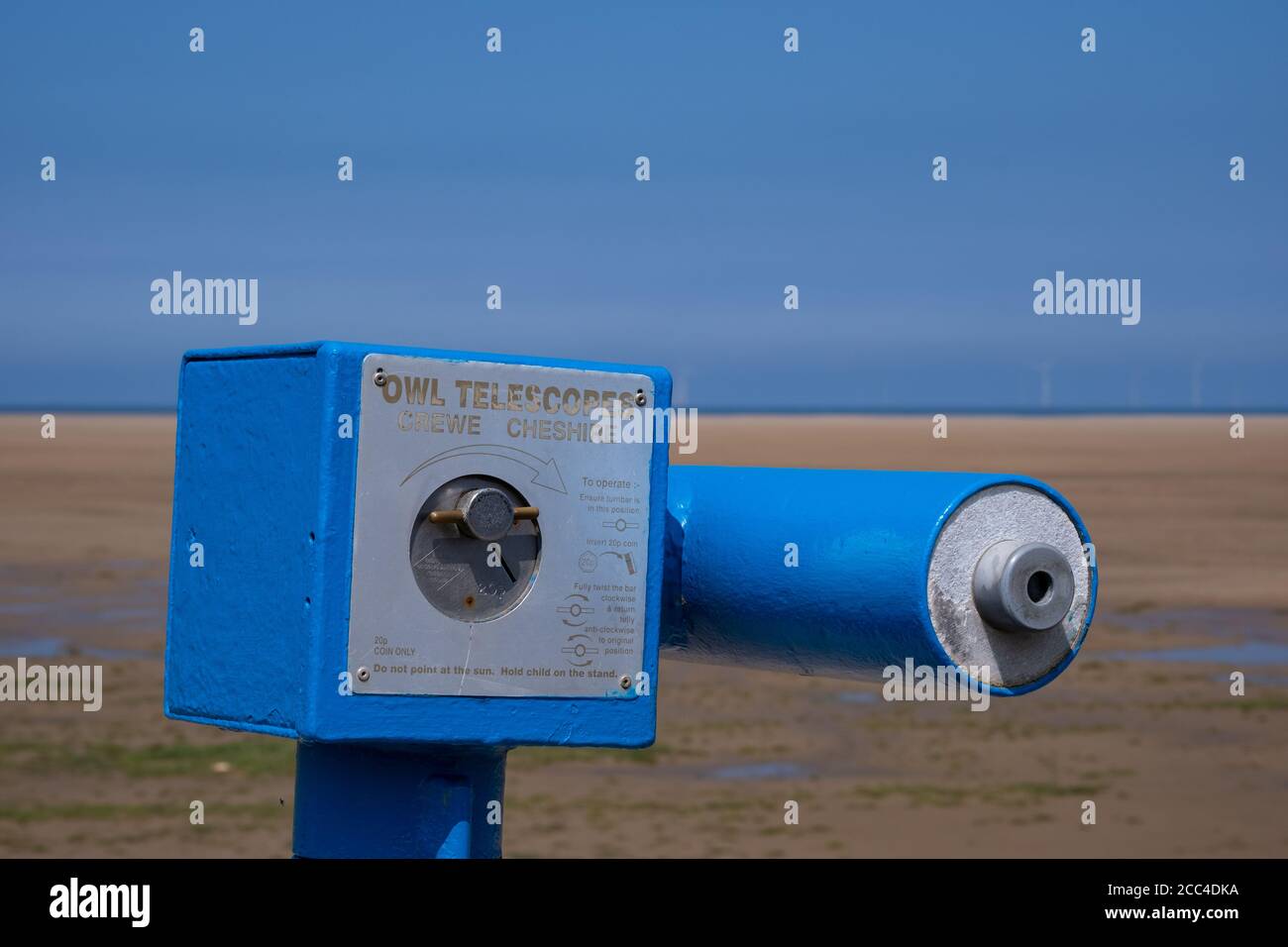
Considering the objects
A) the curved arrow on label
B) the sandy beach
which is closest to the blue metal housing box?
the curved arrow on label

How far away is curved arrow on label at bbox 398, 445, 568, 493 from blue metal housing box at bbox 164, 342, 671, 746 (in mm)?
132

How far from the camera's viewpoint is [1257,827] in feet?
36.0

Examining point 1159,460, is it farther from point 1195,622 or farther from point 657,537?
point 657,537

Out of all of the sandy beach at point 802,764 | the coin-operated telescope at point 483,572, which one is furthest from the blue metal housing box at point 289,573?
the sandy beach at point 802,764

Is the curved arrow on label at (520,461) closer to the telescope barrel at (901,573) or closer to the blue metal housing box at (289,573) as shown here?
the blue metal housing box at (289,573)

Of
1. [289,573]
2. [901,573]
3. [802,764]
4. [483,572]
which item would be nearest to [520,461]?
[483,572]

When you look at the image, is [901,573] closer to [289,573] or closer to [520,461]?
[520,461]

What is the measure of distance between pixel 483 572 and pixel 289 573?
0.29 meters

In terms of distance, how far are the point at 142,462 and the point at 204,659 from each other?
49163 mm

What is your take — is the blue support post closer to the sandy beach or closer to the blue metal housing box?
the blue metal housing box

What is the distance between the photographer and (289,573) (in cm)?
268

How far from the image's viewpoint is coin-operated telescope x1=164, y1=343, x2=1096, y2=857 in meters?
2.64

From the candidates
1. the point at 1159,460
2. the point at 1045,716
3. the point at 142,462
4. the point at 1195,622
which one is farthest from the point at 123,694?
the point at 1159,460

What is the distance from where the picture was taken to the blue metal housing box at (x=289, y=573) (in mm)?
2611
